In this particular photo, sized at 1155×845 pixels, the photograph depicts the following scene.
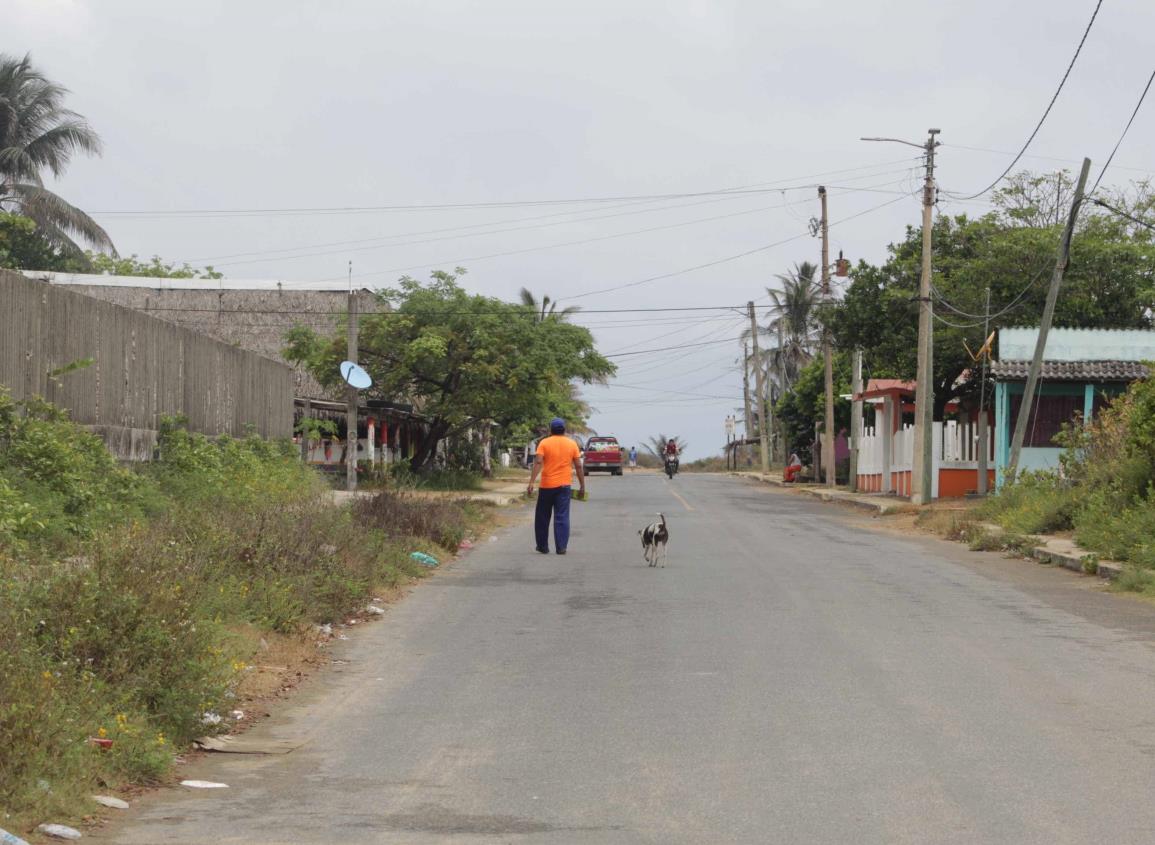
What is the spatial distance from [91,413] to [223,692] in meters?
11.4

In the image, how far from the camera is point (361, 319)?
4403 cm

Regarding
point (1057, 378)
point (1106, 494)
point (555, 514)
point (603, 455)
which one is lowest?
point (555, 514)

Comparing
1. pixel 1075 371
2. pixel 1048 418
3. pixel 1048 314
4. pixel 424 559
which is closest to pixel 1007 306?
pixel 1048 418

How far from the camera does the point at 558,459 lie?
19250 millimetres

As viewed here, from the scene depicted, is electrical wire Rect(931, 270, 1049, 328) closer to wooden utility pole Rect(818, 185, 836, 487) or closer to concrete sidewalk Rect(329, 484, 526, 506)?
wooden utility pole Rect(818, 185, 836, 487)

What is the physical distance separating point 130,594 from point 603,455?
58518mm

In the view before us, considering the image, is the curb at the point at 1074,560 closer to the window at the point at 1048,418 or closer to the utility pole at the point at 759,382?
the window at the point at 1048,418

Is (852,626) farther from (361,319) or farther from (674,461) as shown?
(674,461)

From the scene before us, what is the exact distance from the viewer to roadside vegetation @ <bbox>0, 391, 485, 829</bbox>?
6438 mm

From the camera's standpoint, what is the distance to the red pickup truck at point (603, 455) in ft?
218

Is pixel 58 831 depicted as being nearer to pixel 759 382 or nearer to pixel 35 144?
pixel 35 144

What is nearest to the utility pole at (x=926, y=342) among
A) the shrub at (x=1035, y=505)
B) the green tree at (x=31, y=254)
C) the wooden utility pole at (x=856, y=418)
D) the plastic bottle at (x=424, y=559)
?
the shrub at (x=1035, y=505)

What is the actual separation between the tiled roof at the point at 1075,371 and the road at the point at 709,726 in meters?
17.6

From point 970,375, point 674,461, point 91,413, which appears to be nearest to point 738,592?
point 91,413
